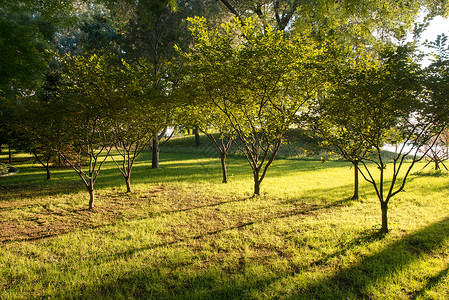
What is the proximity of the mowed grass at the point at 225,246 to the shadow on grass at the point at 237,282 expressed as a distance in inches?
0.6

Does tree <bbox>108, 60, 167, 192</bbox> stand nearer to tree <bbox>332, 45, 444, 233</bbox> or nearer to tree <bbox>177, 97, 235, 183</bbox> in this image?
tree <bbox>177, 97, 235, 183</bbox>

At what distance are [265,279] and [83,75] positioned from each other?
6230 millimetres

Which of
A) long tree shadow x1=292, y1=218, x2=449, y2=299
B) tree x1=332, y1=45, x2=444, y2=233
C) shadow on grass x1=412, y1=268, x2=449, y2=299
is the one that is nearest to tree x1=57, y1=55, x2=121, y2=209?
tree x1=332, y1=45, x2=444, y2=233

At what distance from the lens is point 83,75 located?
20.2ft

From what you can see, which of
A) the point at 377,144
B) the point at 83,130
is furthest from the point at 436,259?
the point at 83,130

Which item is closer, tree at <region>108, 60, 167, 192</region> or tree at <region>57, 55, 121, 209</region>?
tree at <region>57, 55, 121, 209</region>

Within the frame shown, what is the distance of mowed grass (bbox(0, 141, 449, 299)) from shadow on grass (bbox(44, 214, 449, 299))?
15 mm

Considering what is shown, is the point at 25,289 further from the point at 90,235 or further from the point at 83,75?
the point at 83,75

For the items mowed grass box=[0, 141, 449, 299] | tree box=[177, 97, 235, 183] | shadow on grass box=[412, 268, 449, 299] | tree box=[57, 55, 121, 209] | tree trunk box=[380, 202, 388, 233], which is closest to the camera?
shadow on grass box=[412, 268, 449, 299]

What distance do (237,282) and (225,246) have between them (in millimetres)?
1178

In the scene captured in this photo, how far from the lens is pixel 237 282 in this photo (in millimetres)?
3381

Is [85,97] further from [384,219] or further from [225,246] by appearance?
[384,219]

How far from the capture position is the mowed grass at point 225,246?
129 inches

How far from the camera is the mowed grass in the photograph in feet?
10.8
